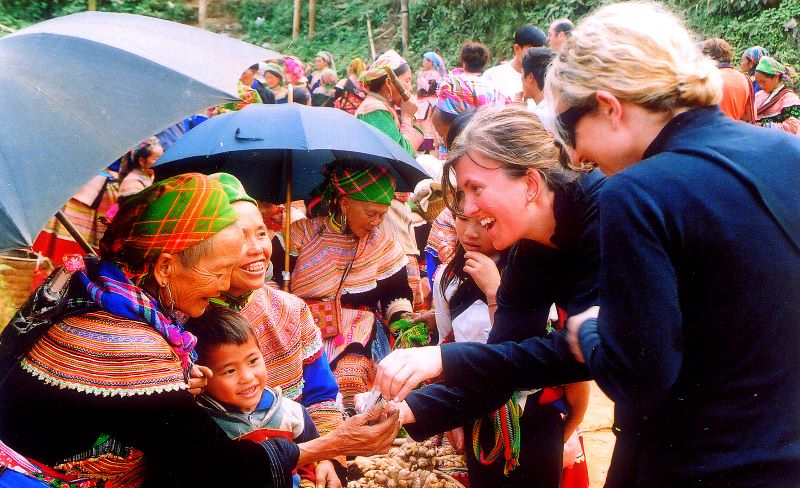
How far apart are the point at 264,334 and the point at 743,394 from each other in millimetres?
1968

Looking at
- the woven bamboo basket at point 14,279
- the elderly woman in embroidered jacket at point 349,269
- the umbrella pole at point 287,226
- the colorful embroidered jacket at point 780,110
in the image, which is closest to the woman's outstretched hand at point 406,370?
the umbrella pole at point 287,226

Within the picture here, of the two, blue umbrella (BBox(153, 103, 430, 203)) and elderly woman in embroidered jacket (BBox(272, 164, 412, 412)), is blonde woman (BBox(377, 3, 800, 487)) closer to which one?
blue umbrella (BBox(153, 103, 430, 203))

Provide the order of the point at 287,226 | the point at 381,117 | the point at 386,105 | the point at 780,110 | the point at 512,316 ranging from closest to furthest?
1. the point at 512,316
2. the point at 287,226
3. the point at 381,117
4. the point at 386,105
5. the point at 780,110

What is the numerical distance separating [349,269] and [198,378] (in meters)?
1.80

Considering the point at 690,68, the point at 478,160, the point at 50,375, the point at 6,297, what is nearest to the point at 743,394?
the point at 690,68

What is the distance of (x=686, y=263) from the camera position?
153cm

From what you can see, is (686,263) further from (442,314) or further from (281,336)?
(281,336)

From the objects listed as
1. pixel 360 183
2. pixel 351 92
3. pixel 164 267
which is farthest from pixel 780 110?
pixel 164 267

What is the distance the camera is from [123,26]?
2.50 meters

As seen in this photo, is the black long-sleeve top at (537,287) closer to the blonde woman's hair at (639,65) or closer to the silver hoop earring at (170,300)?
the blonde woman's hair at (639,65)

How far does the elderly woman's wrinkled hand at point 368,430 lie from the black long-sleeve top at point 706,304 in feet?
3.44

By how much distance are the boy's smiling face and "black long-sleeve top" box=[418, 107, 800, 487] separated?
139 centimetres

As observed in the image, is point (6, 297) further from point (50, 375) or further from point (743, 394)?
point (743, 394)

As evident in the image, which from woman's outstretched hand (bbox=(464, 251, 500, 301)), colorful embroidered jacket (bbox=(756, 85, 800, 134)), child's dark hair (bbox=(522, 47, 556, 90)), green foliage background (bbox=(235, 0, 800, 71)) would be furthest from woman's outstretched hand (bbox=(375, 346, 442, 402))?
green foliage background (bbox=(235, 0, 800, 71))
